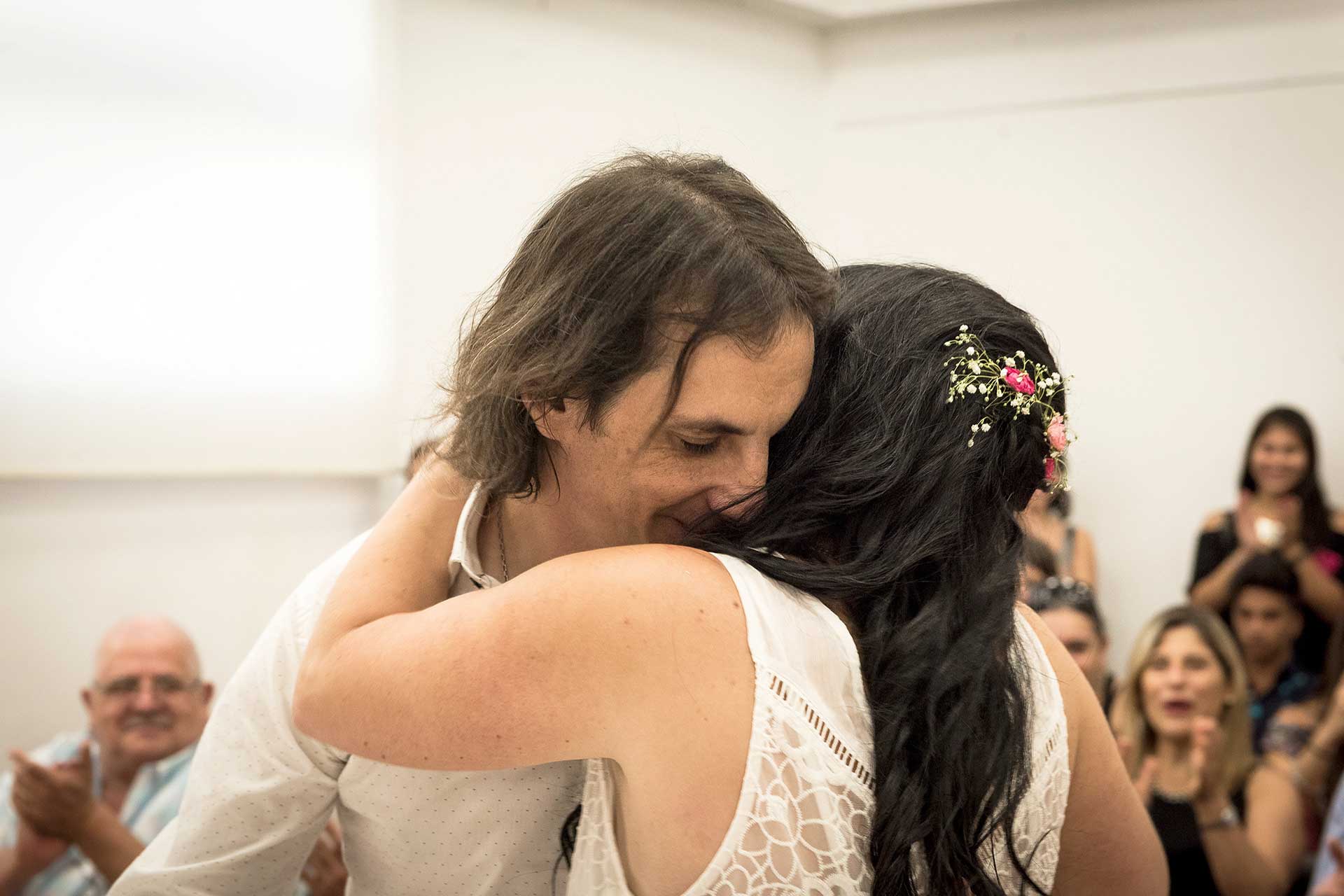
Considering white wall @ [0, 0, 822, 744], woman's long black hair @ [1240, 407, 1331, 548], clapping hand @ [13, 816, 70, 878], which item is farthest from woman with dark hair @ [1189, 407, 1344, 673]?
clapping hand @ [13, 816, 70, 878]

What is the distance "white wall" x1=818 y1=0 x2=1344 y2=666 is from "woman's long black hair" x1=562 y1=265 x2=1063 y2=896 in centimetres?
510

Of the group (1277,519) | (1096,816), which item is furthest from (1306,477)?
(1096,816)

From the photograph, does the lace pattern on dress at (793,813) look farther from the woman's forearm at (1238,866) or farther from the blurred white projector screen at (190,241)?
the blurred white projector screen at (190,241)

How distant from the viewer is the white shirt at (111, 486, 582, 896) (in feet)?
5.04

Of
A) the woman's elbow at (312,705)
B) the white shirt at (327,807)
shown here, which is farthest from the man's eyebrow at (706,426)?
the woman's elbow at (312,705)

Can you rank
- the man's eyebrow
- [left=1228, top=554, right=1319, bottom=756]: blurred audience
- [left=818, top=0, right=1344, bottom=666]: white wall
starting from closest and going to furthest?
the man's eyebrow
[left=1228, top=554, right=1319, bottom=756]: blurred audience
[left=818, top=0, right=1344, bottom=666]: white wall

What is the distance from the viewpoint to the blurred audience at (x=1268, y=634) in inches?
192

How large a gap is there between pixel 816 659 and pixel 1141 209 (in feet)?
19.2

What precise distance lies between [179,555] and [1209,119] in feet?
17.2

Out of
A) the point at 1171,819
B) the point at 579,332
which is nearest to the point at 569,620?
the point at 579,332

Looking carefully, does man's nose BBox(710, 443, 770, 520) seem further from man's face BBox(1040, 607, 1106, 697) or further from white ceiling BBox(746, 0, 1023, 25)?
white ceiling BBox(746, 0, 1023, 25)

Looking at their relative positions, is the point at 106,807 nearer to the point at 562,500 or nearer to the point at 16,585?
the point at 16,585

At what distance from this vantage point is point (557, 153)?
5.70 m

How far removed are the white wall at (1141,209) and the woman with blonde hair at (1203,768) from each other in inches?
113
